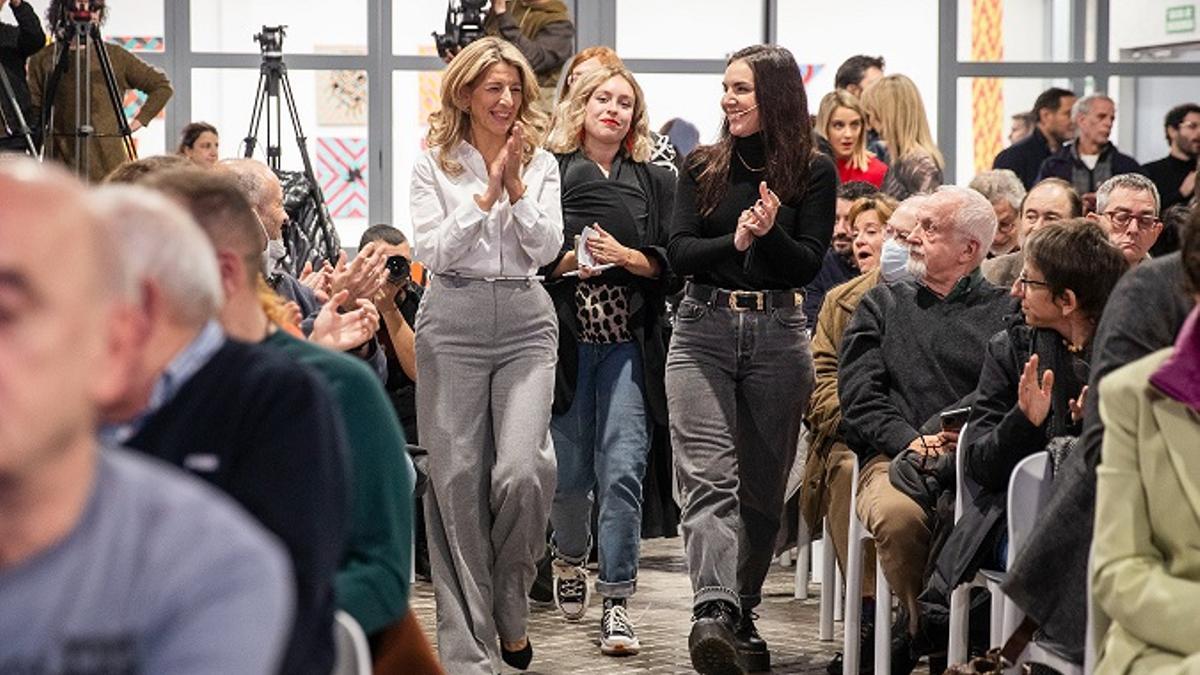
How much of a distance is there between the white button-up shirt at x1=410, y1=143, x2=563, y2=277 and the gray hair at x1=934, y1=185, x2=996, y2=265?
1049mm

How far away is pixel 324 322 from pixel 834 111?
4.97 metres

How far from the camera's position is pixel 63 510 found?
1.41 metres

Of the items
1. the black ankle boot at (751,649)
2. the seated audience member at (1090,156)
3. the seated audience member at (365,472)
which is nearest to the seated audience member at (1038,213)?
the black ankle boot at (751,649)

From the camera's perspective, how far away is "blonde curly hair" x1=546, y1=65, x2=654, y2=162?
6105 millimetres

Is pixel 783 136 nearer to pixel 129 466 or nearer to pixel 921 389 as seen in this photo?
pixel 921 389

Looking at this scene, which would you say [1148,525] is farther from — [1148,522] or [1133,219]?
[1133,219]

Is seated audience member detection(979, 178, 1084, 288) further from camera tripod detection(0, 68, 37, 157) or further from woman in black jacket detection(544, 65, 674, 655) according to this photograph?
camera tripod detection(0, 68, 37, 157)

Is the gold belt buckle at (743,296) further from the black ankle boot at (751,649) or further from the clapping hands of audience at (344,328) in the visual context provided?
the clapping hands of audience at (344,328)

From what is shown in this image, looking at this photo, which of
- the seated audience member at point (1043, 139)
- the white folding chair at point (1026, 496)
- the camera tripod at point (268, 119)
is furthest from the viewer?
the seated audience member at point (1043, 139)

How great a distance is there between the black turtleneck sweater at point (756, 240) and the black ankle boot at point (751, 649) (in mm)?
939

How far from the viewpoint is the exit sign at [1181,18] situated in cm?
1367

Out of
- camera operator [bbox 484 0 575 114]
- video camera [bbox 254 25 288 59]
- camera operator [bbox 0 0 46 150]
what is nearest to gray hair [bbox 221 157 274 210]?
camera operator [bbox 0 0 46 150]

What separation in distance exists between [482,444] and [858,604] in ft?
3.46

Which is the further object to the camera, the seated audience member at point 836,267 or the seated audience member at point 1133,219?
the seated audience member at point 836,267
